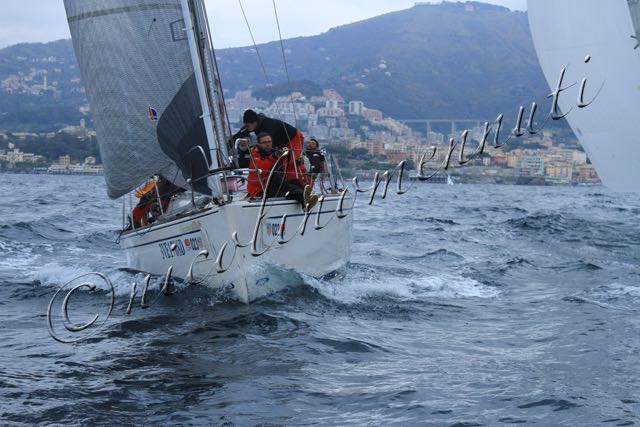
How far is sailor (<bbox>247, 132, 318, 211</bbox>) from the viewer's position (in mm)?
8141

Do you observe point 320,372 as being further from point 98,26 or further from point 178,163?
point 98,26

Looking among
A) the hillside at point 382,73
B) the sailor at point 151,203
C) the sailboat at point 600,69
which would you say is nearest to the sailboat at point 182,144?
the sailor at point 151,203

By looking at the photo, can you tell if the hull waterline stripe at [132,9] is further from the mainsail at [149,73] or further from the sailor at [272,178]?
the sailor at [272,178]

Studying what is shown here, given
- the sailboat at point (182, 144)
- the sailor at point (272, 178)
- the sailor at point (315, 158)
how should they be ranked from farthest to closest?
the sailor at point (315, 158), the sailor at point (272, 178), the sailboat at point (182, 144)

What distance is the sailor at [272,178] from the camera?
26.7 ft

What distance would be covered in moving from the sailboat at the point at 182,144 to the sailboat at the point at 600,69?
7.78 m

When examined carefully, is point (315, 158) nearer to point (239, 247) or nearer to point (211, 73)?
point (211, 73)

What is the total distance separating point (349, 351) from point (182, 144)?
3.09 metres

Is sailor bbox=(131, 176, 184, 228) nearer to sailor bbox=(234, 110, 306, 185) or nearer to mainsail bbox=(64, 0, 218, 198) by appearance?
mainsail bbox=(64, 0, 218, 198)

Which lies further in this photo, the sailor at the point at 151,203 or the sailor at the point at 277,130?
the sailor at the point at 151,203

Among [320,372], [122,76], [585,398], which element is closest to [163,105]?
[122,76]

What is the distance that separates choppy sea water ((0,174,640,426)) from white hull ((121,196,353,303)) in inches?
7.8

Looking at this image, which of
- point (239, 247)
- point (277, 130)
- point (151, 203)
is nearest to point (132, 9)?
point (277, 130)

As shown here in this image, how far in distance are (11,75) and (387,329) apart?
364ft
